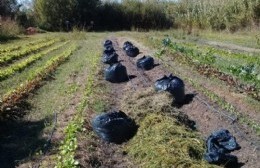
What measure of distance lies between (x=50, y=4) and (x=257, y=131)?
33623mm

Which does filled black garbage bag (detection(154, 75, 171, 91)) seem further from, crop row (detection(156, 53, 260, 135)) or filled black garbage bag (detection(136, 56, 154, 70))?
filled black garbage bag (detection(136, 56, 154, 70))

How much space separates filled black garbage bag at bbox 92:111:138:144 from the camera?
816 centimetres

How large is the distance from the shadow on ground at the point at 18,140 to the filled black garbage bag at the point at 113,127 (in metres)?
1.02

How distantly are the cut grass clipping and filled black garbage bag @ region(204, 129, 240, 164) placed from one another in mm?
159

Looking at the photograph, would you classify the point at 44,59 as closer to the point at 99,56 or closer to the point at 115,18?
the point at 99,56

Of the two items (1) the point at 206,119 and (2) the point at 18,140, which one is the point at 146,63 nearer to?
(1) the point at 206,119

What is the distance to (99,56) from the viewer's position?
18547 mm

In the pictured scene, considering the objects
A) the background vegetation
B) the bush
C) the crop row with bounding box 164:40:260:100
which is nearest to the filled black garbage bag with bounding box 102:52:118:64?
the crop row with bounding box 164:40:260:100

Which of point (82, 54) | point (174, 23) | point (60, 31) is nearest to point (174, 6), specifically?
point (174, 23)

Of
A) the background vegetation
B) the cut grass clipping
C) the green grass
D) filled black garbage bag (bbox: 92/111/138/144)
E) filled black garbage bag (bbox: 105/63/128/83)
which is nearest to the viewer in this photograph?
the cut grass clipping

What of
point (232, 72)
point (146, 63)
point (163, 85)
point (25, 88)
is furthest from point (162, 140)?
point (146, 63)

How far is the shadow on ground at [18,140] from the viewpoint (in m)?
7.48

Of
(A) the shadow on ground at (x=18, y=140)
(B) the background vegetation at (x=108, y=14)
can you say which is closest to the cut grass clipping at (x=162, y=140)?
(A) the shadow on ground at (x=18, y=140)

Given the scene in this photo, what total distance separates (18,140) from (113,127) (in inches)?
71.3
